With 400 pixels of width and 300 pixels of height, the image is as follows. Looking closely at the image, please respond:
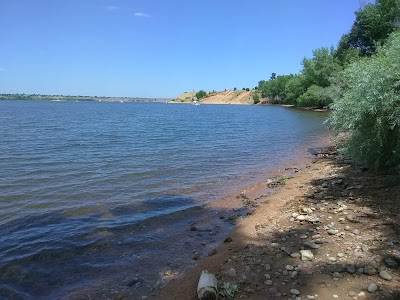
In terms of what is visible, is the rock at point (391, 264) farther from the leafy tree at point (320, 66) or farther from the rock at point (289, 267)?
the leafy tree at point (320, 66)

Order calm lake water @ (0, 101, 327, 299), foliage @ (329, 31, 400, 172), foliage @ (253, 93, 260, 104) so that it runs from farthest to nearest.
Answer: foliage @ (253, 93, 260, 104), foliage @ (329, 31, 400, 172), calm lake water @ (0, 101, 327, 299)

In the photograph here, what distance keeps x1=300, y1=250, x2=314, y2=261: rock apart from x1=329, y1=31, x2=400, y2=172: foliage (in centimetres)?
462

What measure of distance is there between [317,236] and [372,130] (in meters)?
4.66

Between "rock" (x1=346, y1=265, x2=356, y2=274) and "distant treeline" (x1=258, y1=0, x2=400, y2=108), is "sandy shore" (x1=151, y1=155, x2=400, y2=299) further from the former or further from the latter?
"distant treeline" (x1=258, y1=0, x2=400, y2=108)

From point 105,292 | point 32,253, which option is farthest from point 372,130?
point 32,253

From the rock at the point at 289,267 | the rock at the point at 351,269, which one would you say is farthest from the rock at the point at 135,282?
the rock at the point at 351,269

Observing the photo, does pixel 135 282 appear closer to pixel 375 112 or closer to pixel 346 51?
pixel 375 112

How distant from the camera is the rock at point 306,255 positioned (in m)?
6.39

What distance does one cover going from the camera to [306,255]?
21.3ft

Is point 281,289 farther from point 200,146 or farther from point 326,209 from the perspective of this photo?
point 200,146

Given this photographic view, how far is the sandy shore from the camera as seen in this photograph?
17.9 ft

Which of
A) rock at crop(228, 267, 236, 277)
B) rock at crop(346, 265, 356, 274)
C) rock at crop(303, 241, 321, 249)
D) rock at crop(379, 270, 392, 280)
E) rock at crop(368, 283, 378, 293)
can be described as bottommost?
rock at crop(228, 267, 236, 277)

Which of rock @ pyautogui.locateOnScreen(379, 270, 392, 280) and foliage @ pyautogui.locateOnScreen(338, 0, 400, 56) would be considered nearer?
rock @ pyautogui.locateOnScreen(379, 270, 392, 280)

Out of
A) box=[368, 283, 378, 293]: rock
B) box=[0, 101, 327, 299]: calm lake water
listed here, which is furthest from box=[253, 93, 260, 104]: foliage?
box=[368, 283, 378, 293]: rock
